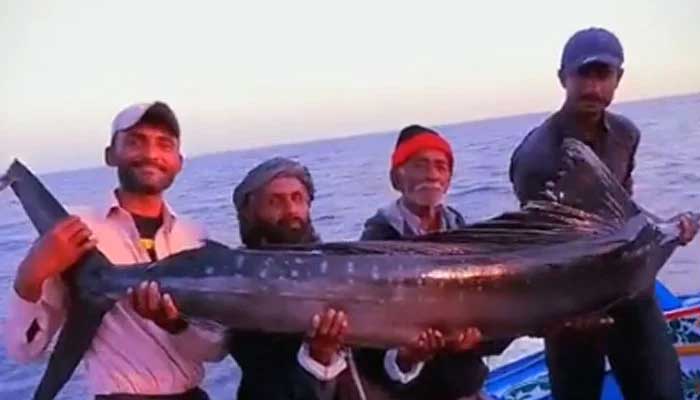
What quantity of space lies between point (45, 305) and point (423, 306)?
1.12 metres

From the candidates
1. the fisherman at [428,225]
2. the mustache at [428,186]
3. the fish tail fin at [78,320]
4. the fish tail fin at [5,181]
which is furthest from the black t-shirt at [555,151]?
the fish tail fin at [5,181]

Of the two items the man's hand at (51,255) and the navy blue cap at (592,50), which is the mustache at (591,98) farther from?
the man's hand at (51,255)

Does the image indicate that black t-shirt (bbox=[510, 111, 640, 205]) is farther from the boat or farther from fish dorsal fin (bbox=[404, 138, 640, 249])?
the boat

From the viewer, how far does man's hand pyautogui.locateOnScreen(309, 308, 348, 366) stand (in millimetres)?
3150

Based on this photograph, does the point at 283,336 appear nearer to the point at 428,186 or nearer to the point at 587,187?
the point at 428,186

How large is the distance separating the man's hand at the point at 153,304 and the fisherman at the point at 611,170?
140 centimetres

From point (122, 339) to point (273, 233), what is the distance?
579 millimetres

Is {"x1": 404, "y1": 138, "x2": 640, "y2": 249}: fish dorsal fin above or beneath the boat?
above

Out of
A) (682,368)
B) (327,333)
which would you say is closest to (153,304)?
(327,333)

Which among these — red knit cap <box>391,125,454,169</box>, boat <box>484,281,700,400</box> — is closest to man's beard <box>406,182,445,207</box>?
red knit cap <box>391,125,454,169</box>

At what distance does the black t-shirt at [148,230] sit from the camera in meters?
3.38

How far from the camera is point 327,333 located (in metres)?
3.15

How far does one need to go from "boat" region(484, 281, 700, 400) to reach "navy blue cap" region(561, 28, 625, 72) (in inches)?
44.0

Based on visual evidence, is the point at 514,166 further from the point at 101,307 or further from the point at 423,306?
the point at 101,307
